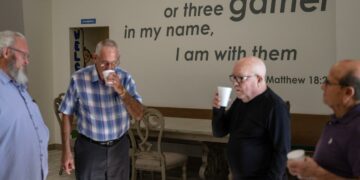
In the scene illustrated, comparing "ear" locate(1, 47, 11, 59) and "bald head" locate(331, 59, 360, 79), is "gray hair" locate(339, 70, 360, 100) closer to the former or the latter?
"bald head" locate(331, 59, 360, 79)

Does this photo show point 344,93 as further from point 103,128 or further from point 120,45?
point 120,45

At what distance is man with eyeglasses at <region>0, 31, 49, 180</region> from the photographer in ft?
7.67

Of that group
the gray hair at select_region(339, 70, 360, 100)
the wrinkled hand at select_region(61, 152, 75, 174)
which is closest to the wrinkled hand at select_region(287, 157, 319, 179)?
the gray hair at select_region(339, 70, 360, 100)

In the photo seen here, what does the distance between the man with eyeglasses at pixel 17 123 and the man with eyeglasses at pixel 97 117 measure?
0.39 m

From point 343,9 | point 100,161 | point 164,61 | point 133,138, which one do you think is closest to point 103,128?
point 100,161

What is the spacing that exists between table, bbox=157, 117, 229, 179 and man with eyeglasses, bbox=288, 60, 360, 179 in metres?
2.82

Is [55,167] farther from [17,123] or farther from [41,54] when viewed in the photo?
[17,123]

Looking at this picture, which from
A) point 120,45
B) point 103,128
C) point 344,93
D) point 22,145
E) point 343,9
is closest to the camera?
point 344,93

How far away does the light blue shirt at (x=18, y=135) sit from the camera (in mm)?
2332

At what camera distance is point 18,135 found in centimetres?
237

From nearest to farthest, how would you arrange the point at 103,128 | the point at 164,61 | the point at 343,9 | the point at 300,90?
Result: the point at 103,128 < the point at 343,9 < the point at 300,90 < the point at 164,61

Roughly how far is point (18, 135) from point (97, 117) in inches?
25.6

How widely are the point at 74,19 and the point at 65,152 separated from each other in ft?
15.0

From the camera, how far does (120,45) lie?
668 cm
